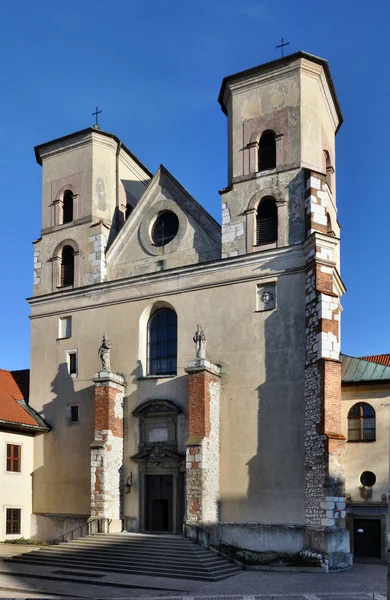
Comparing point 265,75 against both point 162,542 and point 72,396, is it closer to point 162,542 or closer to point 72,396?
point 72,396

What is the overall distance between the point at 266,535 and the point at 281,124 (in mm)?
16036

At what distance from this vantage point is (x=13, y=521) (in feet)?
96.5

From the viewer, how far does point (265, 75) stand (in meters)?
28.2

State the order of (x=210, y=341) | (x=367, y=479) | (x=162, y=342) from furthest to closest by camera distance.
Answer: (x=162, y=342) → (x=210, y=341) → (x=367, y=479)

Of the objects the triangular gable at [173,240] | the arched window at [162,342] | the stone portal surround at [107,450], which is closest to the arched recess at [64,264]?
the triangular gable at [173,240]

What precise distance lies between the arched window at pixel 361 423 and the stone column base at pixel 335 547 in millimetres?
3865

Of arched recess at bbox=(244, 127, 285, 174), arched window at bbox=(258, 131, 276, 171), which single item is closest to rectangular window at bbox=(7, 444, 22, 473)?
arched recess at bbox=(244, 127, 285, 174)

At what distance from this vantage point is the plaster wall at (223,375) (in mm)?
25047

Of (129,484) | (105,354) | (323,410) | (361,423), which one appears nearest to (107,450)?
(129,484)

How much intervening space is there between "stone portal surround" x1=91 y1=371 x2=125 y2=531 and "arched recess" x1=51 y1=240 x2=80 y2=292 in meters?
6.27

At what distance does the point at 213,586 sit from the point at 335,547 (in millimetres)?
4809

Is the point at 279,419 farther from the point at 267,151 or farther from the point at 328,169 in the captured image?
the point at 328,169

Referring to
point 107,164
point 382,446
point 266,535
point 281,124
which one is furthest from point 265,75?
point 266,535

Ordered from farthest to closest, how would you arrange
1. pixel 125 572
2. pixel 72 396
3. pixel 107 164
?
pixel 107 164, pixel 72 396, pixel 125 572
